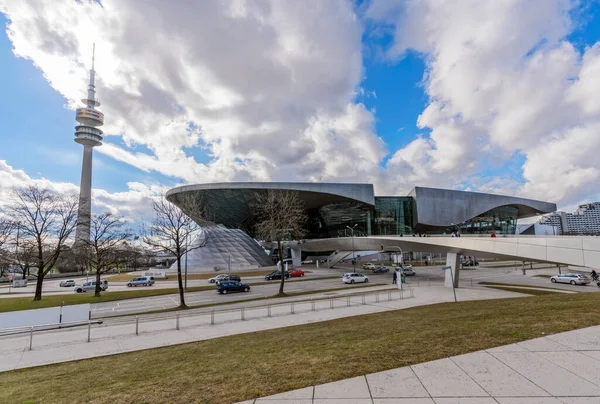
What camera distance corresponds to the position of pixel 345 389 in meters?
5.21

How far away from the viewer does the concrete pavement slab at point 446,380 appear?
4.87 m

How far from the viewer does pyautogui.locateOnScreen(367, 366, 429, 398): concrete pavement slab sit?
4.94 meters

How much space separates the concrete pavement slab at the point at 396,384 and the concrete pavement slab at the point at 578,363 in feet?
9.01

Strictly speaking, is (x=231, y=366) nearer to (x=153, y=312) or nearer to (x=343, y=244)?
(x=153, y=312)

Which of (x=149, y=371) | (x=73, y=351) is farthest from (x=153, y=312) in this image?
(x=149, y=371)

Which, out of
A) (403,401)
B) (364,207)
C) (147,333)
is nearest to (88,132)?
(364,207)

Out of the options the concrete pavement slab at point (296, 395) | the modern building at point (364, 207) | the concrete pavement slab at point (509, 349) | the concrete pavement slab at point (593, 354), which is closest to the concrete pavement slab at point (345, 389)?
the concrete pavement slab at point (296, 395)

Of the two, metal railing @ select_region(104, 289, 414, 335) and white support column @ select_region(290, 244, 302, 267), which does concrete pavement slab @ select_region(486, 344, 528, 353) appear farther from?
white support column @ select_region(290, 244, 302, 267)

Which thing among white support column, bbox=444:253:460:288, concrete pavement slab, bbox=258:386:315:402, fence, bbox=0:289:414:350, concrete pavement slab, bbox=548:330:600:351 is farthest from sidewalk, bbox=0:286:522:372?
white support column, bbox=444:253:460:288

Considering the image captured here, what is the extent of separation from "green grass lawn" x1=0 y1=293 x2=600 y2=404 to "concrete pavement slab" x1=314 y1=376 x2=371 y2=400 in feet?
0.96

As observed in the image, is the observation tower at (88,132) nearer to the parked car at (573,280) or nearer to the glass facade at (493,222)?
the glass facade at (493,222)

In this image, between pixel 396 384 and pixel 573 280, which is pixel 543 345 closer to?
pixel 396 384

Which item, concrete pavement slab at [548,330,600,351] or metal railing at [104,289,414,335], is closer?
concrete pavement slab at [548,330,600,351]

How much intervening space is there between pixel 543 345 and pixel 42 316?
20704 millimetres
